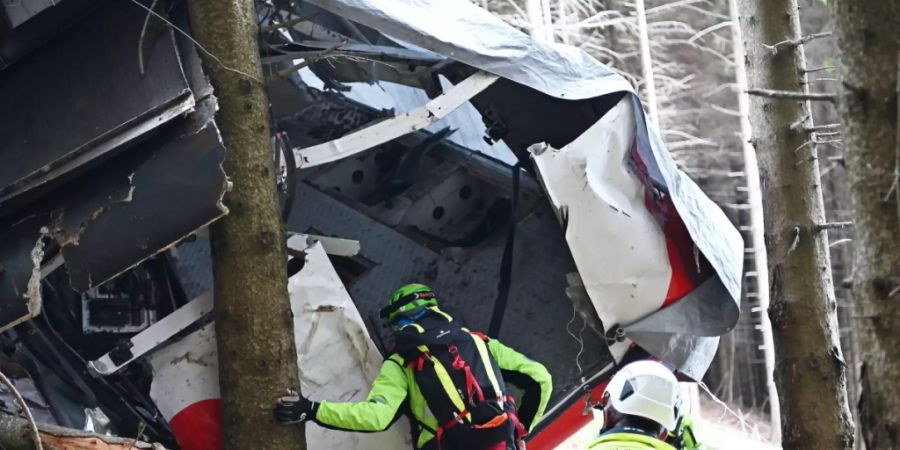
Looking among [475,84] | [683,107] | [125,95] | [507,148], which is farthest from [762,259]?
[125,95]

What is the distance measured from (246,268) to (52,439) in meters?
0.85

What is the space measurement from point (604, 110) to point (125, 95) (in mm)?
1959

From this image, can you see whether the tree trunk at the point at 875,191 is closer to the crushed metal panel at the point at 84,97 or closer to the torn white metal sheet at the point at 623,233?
the torn white metal sheet at the point at 623,233

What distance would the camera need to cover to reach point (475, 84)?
4238mm

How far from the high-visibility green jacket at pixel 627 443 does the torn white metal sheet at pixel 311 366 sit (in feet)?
3.84

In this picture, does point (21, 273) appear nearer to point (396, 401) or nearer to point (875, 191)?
point (396, 401)

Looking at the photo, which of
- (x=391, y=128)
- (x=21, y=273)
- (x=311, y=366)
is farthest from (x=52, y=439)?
(x=391, y=128)

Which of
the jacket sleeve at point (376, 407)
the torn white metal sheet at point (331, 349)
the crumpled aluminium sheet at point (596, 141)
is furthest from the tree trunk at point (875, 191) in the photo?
the torn white metal sheet at point (331, 349)

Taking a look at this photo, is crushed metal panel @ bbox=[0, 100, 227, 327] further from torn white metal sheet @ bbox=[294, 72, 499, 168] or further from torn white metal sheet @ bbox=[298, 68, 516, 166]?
torn white metal sheet @ bbox=[298, 68, 516, 166]

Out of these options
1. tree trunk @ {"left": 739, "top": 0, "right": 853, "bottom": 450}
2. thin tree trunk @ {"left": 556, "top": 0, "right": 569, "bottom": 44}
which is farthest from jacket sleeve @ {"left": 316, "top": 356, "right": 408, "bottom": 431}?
thin tree trunk @ {"left": 556, "top": 0, "right": 569, "bottom": 44}

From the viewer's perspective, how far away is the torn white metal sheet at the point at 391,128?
415cm

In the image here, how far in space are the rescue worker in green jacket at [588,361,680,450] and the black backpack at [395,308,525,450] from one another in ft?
2.07

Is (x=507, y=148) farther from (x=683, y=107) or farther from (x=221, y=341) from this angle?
(x=683, y=107)

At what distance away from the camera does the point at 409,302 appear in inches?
Result: 167
